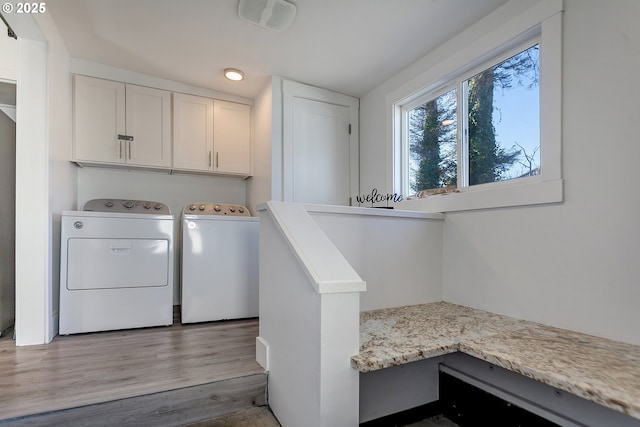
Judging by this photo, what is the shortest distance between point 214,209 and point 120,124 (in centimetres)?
105

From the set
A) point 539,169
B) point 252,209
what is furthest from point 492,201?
point 252,209

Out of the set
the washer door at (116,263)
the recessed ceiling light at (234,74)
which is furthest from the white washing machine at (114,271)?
the recessed ceiling light at (234,74)

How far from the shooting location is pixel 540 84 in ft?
5.42

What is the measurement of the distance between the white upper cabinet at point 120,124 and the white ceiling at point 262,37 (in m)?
0.21

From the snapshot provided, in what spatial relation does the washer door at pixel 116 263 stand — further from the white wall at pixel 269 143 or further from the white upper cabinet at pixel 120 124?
the white wall at pixel 269 143

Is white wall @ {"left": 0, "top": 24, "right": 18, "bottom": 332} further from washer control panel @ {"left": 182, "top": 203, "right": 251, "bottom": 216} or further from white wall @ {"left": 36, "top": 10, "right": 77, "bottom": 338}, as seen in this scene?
washer control panel @ {"left": 182, "top": 203, "right": 251, "bottom": 216}

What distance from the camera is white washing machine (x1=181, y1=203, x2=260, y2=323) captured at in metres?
2.43

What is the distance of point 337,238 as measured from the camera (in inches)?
69.3

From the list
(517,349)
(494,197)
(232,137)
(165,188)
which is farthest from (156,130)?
(517,349)

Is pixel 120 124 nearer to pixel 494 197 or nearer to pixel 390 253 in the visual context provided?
pixel 390 253

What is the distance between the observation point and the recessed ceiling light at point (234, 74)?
8.64 ft

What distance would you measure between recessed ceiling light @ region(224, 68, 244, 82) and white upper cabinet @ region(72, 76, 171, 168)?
2.00 ft

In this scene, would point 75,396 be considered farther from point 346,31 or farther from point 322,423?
point 346,31
